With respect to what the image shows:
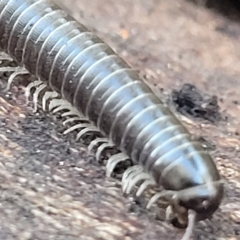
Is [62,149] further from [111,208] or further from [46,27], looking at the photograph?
[46,27]

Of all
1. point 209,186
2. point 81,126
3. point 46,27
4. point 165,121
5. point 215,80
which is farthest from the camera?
point 215,80

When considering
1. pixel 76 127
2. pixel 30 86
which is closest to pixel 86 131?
pixel 76 127

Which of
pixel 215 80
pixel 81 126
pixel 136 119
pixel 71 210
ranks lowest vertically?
pixel 71 210

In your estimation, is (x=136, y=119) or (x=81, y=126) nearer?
(x=136, y=119)

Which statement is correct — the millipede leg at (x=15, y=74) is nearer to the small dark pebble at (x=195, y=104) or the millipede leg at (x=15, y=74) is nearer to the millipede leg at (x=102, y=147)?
the millipede leg at (x=102, y=147)

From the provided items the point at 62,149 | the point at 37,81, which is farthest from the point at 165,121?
the point at 37,81

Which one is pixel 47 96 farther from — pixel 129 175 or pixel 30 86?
pixel 129 175

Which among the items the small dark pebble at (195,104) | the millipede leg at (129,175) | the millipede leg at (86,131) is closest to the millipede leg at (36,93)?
the millipede leg at (86,131)

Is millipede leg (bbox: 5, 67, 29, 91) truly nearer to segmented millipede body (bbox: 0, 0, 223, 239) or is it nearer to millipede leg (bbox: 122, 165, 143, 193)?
segmented millipede body (bbox: 0, 0, 223, 239)
